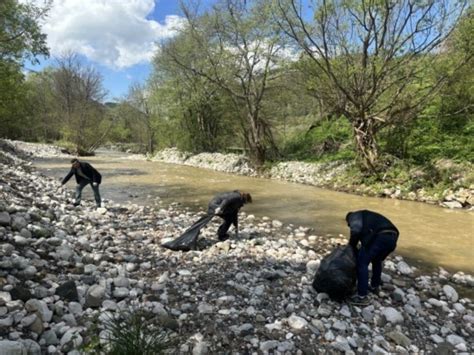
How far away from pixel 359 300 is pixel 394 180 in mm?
11248

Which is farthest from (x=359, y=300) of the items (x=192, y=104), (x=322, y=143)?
(x=192, y=104)

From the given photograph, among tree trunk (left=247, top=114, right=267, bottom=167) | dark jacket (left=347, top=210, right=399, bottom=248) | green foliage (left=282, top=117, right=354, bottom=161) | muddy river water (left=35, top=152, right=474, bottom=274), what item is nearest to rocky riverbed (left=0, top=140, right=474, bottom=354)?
dark jacket (left=347, top=210, right=399, bottom=248)

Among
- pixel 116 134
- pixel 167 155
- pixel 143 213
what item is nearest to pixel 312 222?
pixel 143 213

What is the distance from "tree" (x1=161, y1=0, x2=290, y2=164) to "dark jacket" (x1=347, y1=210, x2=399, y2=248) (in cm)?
1667

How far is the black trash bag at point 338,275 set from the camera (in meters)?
4.85

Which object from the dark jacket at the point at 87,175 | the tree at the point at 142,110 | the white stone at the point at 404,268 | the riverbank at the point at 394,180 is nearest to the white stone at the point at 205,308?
the white stone at the point at 404,268

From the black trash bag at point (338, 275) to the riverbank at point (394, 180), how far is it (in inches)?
366

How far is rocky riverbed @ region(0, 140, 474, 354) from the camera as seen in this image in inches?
143

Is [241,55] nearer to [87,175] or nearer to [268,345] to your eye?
[87,175]

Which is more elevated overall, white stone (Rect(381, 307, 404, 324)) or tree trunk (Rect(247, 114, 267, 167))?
tree trunk (Rect(247, 114, 267, 167))

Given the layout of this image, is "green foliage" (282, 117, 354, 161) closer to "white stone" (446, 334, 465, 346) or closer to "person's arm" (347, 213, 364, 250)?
"person's arm" (347, 213, 364, 250)

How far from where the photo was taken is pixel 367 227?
4.98m

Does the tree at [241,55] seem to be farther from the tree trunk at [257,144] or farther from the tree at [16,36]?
the tree at [16,36]

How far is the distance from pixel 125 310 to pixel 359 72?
1415 cm
